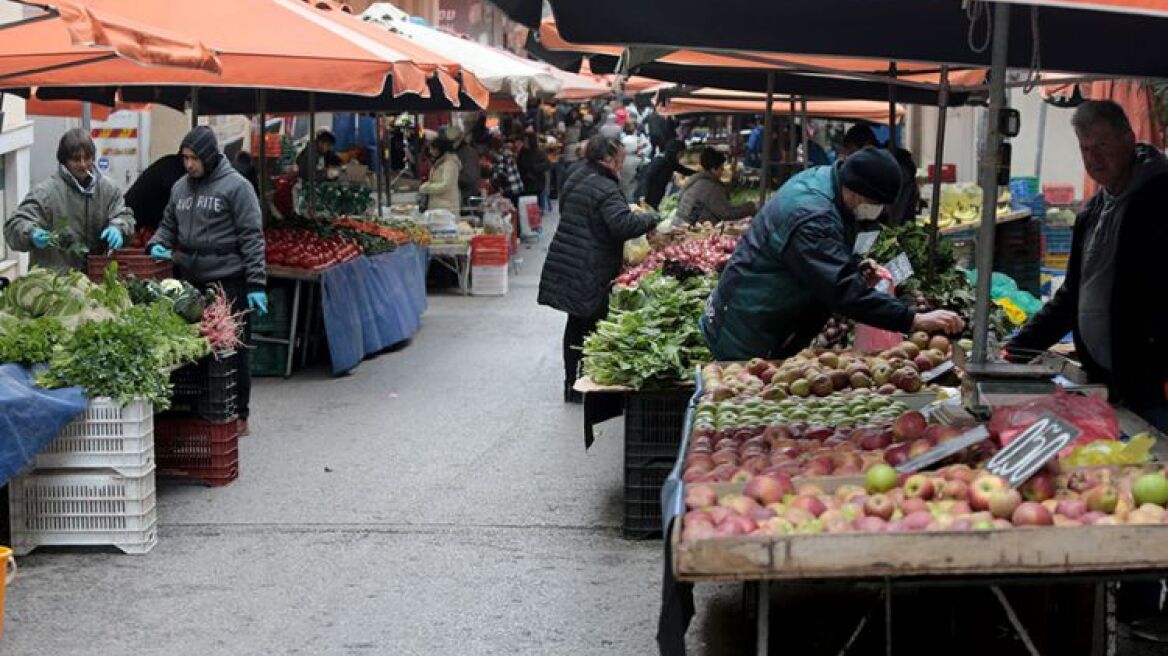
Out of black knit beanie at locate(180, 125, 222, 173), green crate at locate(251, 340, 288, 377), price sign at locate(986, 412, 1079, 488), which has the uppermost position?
black knit beanie at locate(180, 125, 222, 173)

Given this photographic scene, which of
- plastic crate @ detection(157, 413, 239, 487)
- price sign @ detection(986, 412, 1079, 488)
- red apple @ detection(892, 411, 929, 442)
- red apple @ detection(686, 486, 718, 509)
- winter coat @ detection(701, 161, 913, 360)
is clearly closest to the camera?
price sign @ detection(986, 412, 1079, 488)

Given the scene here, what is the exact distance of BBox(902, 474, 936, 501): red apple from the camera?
16.6ft

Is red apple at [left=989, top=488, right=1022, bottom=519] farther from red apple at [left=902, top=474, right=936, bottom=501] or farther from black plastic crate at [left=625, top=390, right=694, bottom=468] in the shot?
black plastic crate at [left=625, top=390, right=694, bottom=468]

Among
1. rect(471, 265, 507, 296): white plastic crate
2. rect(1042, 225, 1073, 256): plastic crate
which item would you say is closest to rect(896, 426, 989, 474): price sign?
rect(1042, 225, 1073, 256): plastic crate

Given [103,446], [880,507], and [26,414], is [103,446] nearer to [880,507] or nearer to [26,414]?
[26,414]

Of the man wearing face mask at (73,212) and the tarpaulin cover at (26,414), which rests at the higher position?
the man wearing face mask at (73,212)

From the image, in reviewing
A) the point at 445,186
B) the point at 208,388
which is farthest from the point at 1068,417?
the point at 445,186

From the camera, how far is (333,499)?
31.1ft

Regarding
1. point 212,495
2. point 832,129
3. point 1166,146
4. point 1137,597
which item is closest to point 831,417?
point 1137,597

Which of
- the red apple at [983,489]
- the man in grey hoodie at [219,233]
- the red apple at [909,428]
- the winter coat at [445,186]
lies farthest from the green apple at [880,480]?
the winter coat at [445,186]

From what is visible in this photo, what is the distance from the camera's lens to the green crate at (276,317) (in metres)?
13.9

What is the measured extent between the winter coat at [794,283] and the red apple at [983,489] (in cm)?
196

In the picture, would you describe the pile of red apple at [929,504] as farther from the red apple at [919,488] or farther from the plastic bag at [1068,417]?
the plastic bag at [1068,417]

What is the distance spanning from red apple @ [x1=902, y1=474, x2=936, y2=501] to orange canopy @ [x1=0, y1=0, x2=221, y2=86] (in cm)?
424
